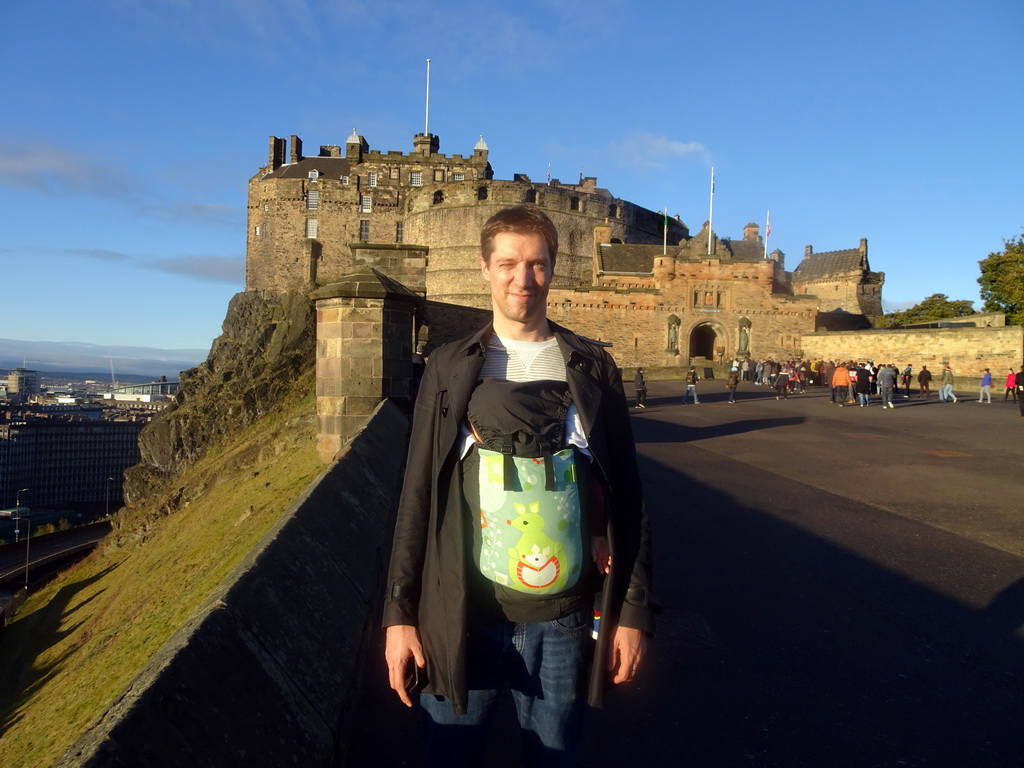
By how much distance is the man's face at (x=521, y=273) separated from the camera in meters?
1.96

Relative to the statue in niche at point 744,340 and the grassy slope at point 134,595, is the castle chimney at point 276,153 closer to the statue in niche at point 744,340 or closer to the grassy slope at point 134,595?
the statue in niche at point 744,340

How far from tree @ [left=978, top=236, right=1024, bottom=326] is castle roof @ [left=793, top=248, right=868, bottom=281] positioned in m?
24.3

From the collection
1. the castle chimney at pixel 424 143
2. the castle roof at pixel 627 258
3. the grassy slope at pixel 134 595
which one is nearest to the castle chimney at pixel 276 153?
the castle chimney at pixel 424 143

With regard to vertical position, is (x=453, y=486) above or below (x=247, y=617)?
above

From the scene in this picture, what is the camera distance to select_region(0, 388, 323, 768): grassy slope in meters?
3.60

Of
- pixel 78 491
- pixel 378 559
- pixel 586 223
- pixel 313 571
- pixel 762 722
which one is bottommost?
pixel 78 491

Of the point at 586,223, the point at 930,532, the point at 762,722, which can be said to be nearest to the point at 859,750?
the point at 762,722

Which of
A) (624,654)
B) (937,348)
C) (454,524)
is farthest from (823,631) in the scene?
(937,348)

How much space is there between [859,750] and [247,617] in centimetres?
242

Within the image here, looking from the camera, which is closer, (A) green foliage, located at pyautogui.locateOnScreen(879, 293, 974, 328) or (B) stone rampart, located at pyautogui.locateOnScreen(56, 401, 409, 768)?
(B) stone rampart, located at pyautogui.locateOnScreen(56, 401, 409, 768)

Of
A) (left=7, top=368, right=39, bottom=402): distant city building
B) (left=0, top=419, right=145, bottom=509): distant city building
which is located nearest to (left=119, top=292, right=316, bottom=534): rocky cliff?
(left=0, top=419, right=145, bottom=509): distant city building

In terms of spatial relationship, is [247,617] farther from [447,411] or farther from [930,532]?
Result: [930,532]

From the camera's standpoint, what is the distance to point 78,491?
259 feet

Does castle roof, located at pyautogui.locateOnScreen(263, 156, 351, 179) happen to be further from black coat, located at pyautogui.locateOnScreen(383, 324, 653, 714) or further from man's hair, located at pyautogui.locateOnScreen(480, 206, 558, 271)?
black coat, located at pyautogui.locateOnScreen(383, 324, 653, 714)
